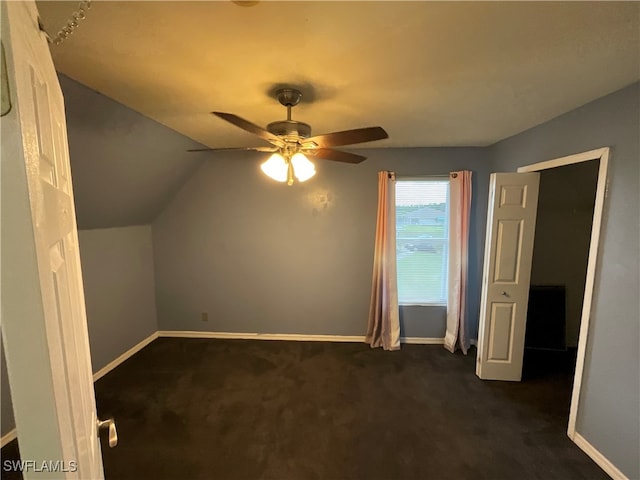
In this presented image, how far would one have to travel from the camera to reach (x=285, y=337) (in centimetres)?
386

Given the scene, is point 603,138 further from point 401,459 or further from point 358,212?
point 401,459

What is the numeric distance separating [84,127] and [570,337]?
5.21m

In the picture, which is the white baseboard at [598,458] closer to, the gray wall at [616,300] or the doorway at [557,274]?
the gray wall at [616,300]

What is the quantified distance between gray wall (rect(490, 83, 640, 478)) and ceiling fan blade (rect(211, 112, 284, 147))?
6.97 ft

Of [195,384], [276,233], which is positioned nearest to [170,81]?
[276,233]

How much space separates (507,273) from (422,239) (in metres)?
1.03

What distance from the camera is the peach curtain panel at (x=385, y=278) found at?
11.3 feet

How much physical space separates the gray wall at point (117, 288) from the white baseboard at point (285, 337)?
367mm

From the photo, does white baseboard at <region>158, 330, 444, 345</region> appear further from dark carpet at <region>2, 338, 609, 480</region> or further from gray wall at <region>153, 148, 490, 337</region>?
dark carpet at <region>2, 338, 609, 480</region>

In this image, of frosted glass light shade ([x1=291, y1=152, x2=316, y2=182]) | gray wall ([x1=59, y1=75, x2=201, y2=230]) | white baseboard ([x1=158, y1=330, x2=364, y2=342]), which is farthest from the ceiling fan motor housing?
white baseboard ([x1=158, y1=330, x2=364, y2=342])

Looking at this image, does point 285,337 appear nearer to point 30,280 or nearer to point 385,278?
point 385,278

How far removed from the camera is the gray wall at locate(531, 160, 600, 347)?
3389 millimetres

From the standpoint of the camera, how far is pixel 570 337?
352 centimetres

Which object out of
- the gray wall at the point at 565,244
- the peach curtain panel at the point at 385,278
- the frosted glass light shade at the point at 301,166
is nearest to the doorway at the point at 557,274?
the gray wall at the point at 565,244
